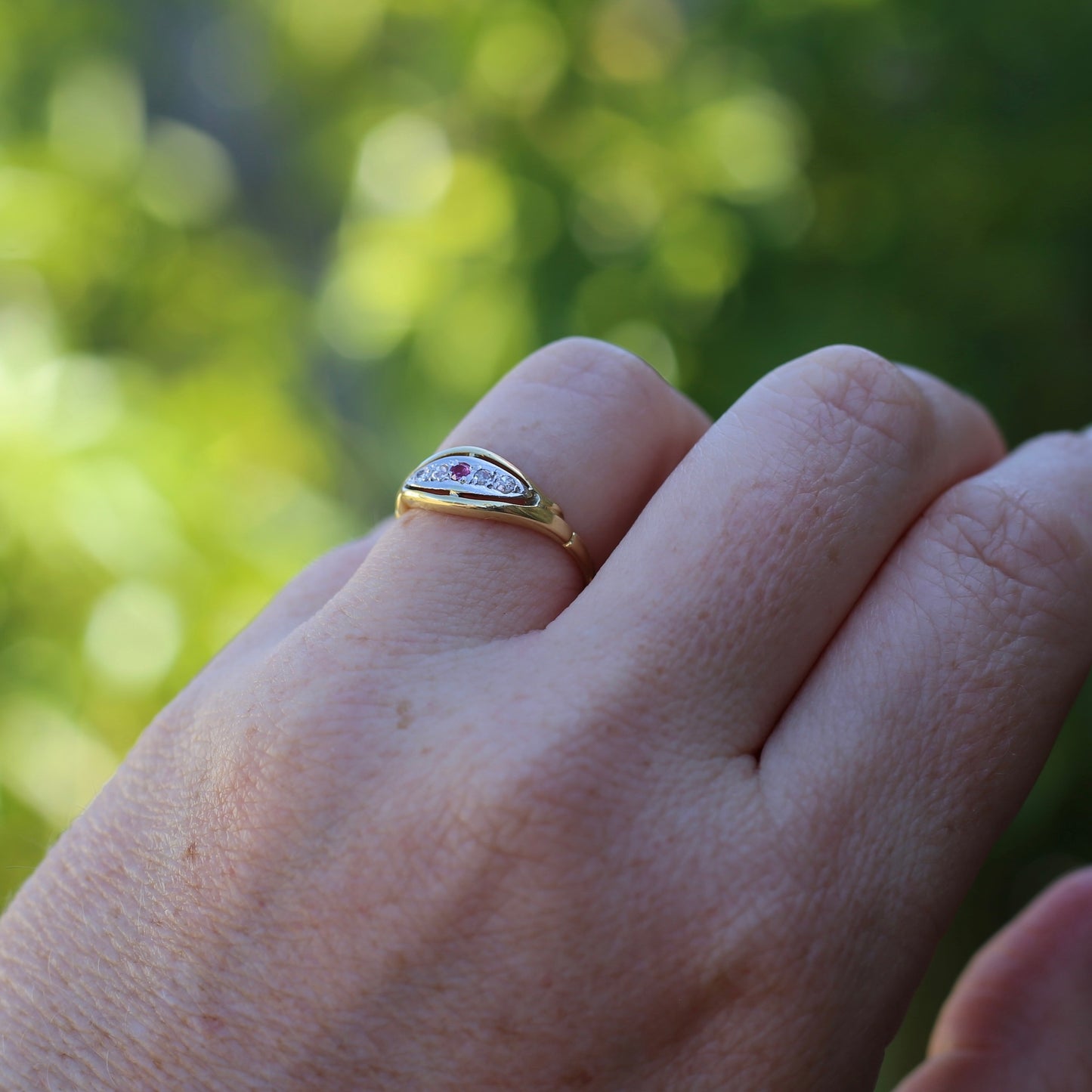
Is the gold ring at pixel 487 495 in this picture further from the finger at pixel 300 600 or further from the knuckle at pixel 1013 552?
the knuckle at pixel 1013 552

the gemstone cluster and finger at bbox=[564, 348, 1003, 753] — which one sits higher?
the gemstone cluster

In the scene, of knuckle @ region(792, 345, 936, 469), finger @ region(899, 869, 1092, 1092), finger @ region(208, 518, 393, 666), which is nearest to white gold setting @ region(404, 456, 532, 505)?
finger @ region(208, 518, 393, 666)

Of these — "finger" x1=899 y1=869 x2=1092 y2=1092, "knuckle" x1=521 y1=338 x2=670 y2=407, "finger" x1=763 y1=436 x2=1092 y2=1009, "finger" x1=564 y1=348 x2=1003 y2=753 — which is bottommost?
"finger" x1=899 y1=869 x2=1092 y2=1092

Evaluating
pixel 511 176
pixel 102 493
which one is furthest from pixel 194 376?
pixel 511 176

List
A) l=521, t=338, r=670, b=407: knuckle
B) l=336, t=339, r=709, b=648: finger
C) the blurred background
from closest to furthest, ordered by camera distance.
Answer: l=336, t=339, r=709, b=648: finger, l=521, t=338, r=670, b=407: knuckle, the blurred background

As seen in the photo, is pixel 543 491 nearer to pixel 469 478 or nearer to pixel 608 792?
pixel 469 478

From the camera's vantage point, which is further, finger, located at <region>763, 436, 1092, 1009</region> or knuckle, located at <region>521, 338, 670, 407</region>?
knuckle, located at <region>521, 338, 670, 407</region>

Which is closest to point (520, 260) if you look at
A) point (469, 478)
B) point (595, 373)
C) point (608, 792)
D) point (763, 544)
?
point (595, 373)

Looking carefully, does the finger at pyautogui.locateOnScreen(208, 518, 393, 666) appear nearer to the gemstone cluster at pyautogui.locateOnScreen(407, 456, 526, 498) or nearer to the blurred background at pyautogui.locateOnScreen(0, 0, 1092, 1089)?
the gemstone cluster at pyautogui.locateOnScreen(407, 456, 526, 498)
